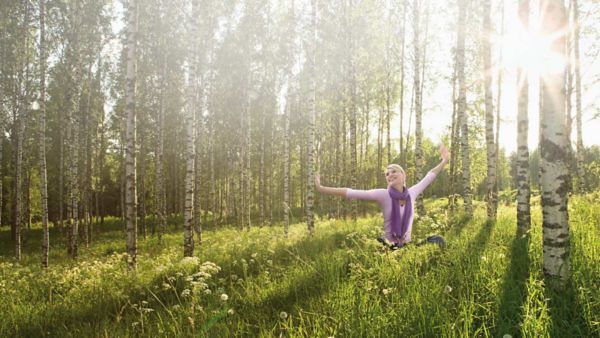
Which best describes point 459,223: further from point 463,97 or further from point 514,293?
point 514,293

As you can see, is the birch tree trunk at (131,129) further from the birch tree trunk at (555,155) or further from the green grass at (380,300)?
the birch tree trunk at (555,155)

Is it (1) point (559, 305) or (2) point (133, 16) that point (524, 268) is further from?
(2) point (133, 16)

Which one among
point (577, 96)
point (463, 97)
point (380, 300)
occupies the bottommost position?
point (380, 300)

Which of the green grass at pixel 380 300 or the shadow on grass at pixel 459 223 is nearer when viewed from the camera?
the green grass at pixel 380 300

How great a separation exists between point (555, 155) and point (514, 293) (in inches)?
51.3

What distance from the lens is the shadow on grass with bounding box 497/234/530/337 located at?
2.98 m

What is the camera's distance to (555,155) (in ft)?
11.2

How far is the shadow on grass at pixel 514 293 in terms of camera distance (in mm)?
2982

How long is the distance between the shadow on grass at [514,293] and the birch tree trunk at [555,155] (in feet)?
1.09

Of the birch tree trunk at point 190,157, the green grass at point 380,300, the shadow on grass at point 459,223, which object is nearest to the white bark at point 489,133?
the shadow on grass at point 459,223

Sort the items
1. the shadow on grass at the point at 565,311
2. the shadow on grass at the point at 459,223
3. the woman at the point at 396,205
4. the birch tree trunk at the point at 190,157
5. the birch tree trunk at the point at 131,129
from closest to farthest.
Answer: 1. the shadow on grass at the point at 565,311
2. the woman at the point at 396,205
3. the shadow on grass at the point at 459,223
4. the birch tree trunk at the point at 131,129
5. the birch tree trunk at the point at 190,157

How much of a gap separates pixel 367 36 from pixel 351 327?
67.7ft

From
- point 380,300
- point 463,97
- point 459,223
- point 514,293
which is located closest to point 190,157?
point 459,223

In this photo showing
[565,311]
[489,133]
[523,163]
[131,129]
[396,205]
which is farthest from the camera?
[489,133]
